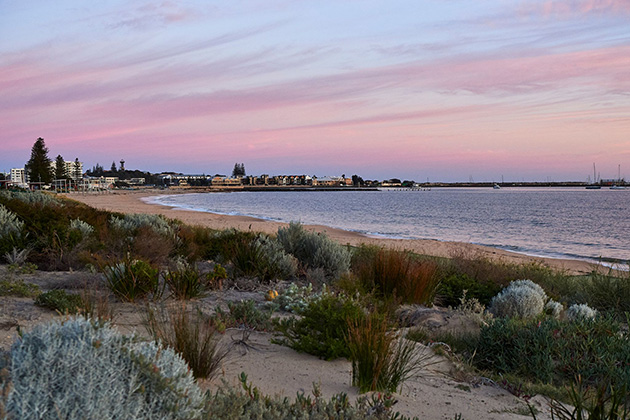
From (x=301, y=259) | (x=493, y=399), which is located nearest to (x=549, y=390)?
(x=493, y=399)

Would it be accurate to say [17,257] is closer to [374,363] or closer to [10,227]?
[10,227]

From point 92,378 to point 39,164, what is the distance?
338ft

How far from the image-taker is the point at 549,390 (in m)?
4.69

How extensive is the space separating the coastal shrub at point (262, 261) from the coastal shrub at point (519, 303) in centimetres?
370

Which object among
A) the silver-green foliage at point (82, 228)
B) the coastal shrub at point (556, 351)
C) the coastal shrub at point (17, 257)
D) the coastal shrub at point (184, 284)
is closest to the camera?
the coastal shrub at point (556, 351)

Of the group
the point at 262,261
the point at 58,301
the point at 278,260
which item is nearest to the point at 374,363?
the point at 58,301

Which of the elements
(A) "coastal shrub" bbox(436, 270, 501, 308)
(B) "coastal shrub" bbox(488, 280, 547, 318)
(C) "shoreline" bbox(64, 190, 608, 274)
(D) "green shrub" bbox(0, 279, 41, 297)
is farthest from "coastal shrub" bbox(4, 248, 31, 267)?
(B) "coastal shrub" bbox(488, 280, 547, 318)

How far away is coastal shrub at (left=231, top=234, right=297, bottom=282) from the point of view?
9117 millimetres

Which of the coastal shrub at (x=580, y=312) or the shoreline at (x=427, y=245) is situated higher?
the coastal shrub at (x=580, y=312)

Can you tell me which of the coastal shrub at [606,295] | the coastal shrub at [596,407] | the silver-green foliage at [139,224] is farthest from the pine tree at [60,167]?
the coastal shrub at [596,407]

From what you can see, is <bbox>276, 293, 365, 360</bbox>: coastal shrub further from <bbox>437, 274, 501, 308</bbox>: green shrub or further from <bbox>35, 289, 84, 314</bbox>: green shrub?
<bbox>437, 274, 501, 308</bbox>: green shrub

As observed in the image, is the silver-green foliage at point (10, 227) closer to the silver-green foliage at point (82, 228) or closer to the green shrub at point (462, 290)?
the silver-green foliage at point (82, 228)

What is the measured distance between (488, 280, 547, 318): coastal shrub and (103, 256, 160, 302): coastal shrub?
5.28 m

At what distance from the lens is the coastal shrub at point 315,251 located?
9.98 metres
